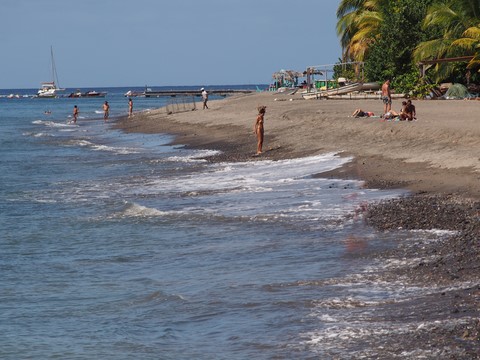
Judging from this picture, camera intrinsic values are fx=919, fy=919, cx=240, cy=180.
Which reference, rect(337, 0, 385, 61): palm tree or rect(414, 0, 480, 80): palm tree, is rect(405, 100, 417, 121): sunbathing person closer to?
rect(414, 0, 480, 80): palm tree

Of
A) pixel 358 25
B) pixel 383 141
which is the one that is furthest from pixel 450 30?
pixel 383 141

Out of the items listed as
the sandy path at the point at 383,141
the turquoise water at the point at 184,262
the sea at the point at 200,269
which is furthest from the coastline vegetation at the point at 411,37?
the sea at the point at 200,269

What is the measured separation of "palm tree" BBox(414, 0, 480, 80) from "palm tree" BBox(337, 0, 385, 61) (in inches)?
363

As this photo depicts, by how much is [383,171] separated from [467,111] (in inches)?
454

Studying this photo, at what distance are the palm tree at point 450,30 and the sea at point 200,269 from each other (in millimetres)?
20012

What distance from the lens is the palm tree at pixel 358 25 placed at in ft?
180

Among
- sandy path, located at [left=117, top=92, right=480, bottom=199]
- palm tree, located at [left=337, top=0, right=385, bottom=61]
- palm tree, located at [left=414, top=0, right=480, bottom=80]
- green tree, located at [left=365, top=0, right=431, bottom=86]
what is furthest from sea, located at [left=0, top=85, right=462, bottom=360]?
palm tree, located at [left=337, top=0, right=385, bottom=61]

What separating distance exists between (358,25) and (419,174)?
130ft

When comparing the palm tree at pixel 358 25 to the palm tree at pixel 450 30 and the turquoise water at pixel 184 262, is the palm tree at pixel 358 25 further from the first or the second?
the turquoise water at pixel 184 262

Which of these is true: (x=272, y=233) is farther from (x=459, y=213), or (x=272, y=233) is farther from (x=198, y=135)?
(x=198, y=135)

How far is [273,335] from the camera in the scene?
9086 millimetres

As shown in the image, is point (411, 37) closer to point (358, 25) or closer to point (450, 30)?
point (450, 30)

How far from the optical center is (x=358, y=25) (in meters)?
57.4

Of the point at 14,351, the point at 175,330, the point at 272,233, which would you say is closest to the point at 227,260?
the point at 272,233
